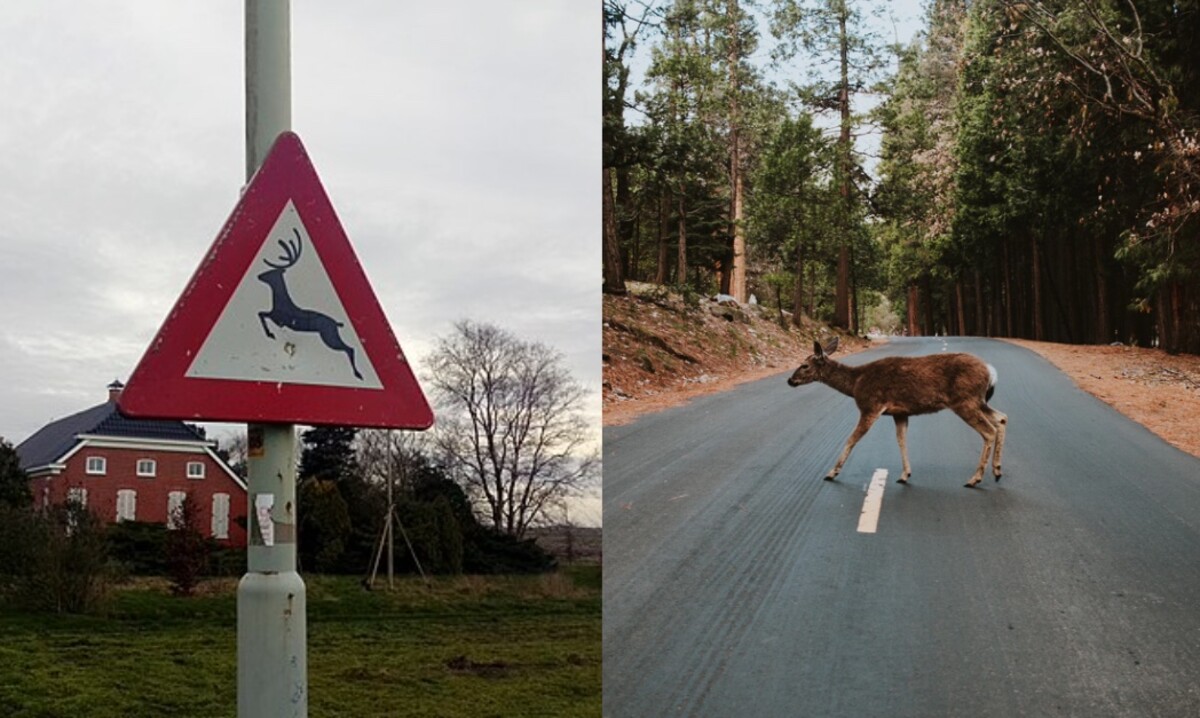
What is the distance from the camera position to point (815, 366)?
3070mm

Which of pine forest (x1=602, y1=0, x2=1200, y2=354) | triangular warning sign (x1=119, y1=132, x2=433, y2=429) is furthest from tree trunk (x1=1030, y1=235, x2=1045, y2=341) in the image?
triangular warning sign (x1=119, y1=132, x2=433, y2=429)

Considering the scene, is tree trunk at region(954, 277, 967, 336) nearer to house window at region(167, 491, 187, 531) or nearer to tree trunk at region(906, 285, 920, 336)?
tree trunk at region(906, 285, 920, 336)

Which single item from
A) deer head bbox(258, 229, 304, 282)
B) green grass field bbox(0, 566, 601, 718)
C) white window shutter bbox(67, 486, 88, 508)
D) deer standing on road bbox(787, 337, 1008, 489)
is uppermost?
deer head bbox(258, 229, 304, 282)

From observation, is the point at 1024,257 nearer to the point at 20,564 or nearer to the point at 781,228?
the point at 781,228

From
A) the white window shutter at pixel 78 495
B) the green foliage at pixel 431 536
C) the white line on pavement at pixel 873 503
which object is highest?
the white line on pavement at pixel 873 503

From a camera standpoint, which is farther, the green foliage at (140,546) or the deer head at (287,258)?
the green foliage at (140,546)

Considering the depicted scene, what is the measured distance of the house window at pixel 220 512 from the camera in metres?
5.81

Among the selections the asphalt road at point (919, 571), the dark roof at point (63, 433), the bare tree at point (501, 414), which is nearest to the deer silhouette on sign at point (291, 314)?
the asphalt road at point (919, 571)

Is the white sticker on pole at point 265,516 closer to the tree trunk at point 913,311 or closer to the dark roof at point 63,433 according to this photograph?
the tree trunk at point 913,311

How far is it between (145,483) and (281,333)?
483 cm

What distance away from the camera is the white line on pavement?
105 inches

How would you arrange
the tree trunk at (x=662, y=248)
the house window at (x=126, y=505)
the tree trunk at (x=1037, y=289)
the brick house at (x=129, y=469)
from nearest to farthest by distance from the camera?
the tree trunk at (x=1037, y=289) → the tree trunk at (x=662, y=248) → the brick house at (x=129, y=469) → the house window at (x=126, y=505)

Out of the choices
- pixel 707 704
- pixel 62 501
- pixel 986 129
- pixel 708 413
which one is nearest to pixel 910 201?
pixel 986 129

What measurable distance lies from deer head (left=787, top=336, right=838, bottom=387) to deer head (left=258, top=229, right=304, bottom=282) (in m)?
1.93
